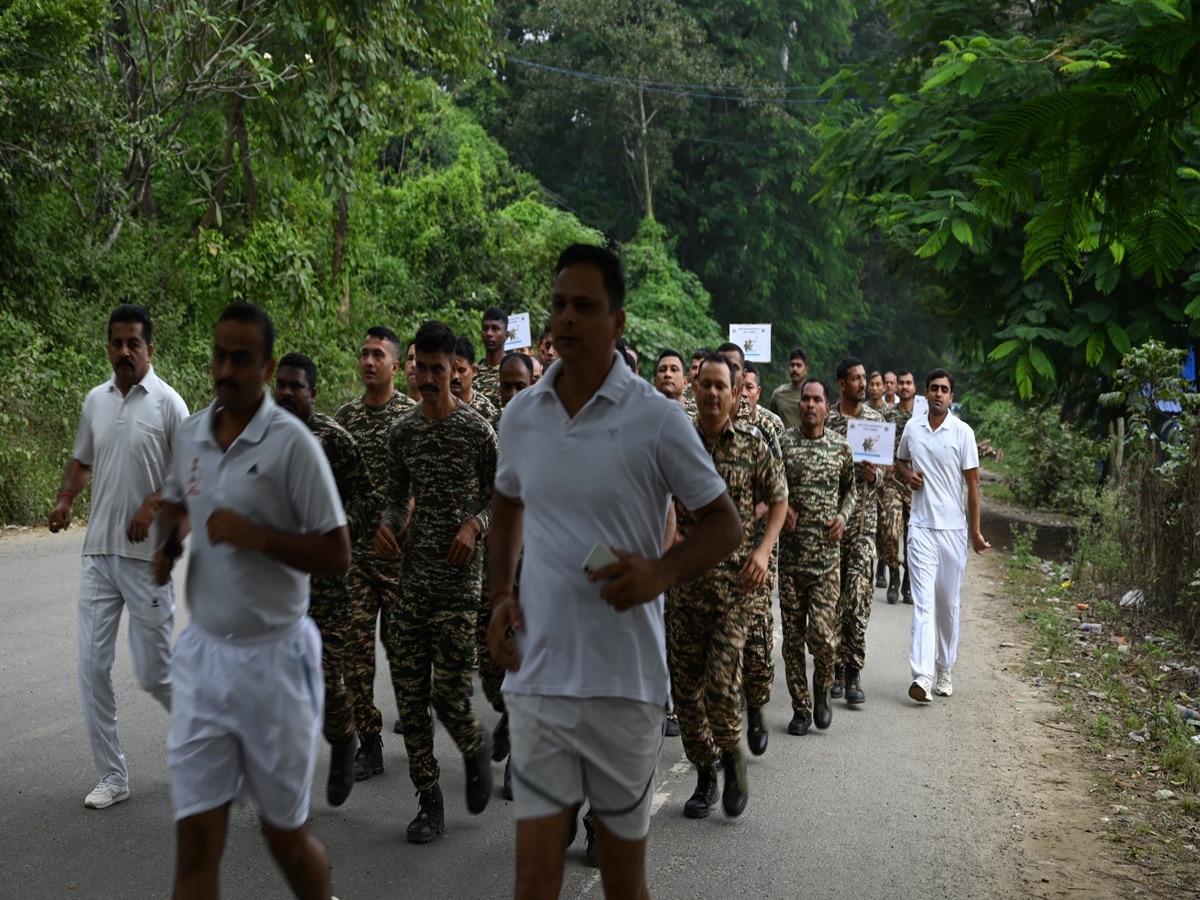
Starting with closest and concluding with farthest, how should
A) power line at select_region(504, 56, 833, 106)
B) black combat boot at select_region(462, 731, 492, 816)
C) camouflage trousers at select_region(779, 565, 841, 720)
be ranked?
black combat boot at select_region(462, 731, 492, 816), camouflage trousers at select_region(779, 565, 841, 720), power line at select_region(504, 56, 833, 106)

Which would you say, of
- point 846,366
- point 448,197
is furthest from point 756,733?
point 448,197

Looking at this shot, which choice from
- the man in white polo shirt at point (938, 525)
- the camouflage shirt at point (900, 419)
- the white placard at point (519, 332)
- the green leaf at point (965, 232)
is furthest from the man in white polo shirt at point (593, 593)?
the camouflage shirt at point (900, 419)

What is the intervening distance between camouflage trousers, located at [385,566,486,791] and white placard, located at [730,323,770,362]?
1080 centimetres

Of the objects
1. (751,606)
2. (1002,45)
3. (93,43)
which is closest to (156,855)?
(751,606)

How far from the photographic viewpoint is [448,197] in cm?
2977

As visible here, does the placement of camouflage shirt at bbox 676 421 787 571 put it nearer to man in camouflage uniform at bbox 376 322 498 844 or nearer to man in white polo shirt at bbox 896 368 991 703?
man in camouflage uniform at bbox 376 322 498 844

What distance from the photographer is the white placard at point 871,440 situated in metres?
10.7

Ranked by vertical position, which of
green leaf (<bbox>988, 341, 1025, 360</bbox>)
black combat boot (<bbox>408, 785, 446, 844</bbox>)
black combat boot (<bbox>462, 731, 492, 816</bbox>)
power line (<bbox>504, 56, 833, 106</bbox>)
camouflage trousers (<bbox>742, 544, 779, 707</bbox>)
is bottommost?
black combat boot (<bbox>408, 785, 446, 844</bbox>)

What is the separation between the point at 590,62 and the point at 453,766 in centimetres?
3835

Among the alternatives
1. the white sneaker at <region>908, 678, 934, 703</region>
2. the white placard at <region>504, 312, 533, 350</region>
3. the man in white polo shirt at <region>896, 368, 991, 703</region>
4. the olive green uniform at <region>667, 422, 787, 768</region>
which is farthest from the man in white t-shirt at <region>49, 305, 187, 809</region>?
the white placard at <region>504, 312, 533, 350</region>

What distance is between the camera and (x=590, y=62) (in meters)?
43.3

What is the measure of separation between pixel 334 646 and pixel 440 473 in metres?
1.03

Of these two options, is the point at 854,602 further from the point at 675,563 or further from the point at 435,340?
the point at 675,563

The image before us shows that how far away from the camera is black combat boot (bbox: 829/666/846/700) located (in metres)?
9.84
